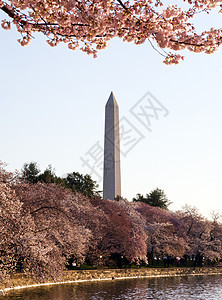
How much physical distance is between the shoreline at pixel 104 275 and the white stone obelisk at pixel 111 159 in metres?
13.3

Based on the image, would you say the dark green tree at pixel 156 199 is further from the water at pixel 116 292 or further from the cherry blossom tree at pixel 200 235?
the water at pixel 116 292

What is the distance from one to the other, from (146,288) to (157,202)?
130ft

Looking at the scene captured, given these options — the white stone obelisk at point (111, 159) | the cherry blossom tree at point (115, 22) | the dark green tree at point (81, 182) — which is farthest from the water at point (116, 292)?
the dark green tree at point (81, 182)

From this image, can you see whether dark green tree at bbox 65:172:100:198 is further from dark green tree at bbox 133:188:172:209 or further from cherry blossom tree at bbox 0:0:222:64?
cherry blossom tree at bbox 0:0:222:64

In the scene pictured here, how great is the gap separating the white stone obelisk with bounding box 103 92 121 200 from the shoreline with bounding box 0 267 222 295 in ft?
43.6

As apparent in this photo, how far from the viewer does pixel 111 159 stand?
51.7 m

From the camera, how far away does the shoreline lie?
24.5 m

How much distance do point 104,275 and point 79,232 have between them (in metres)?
6.16

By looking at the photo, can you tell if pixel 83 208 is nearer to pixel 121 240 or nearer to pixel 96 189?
pixel 121 240

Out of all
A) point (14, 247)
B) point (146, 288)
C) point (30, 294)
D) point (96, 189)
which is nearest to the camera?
point (14, 247)

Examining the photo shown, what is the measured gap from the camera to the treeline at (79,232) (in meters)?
17.1

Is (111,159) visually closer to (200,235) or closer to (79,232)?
(200,235)

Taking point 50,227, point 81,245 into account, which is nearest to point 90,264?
point 81,245

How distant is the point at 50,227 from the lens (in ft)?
77.7
